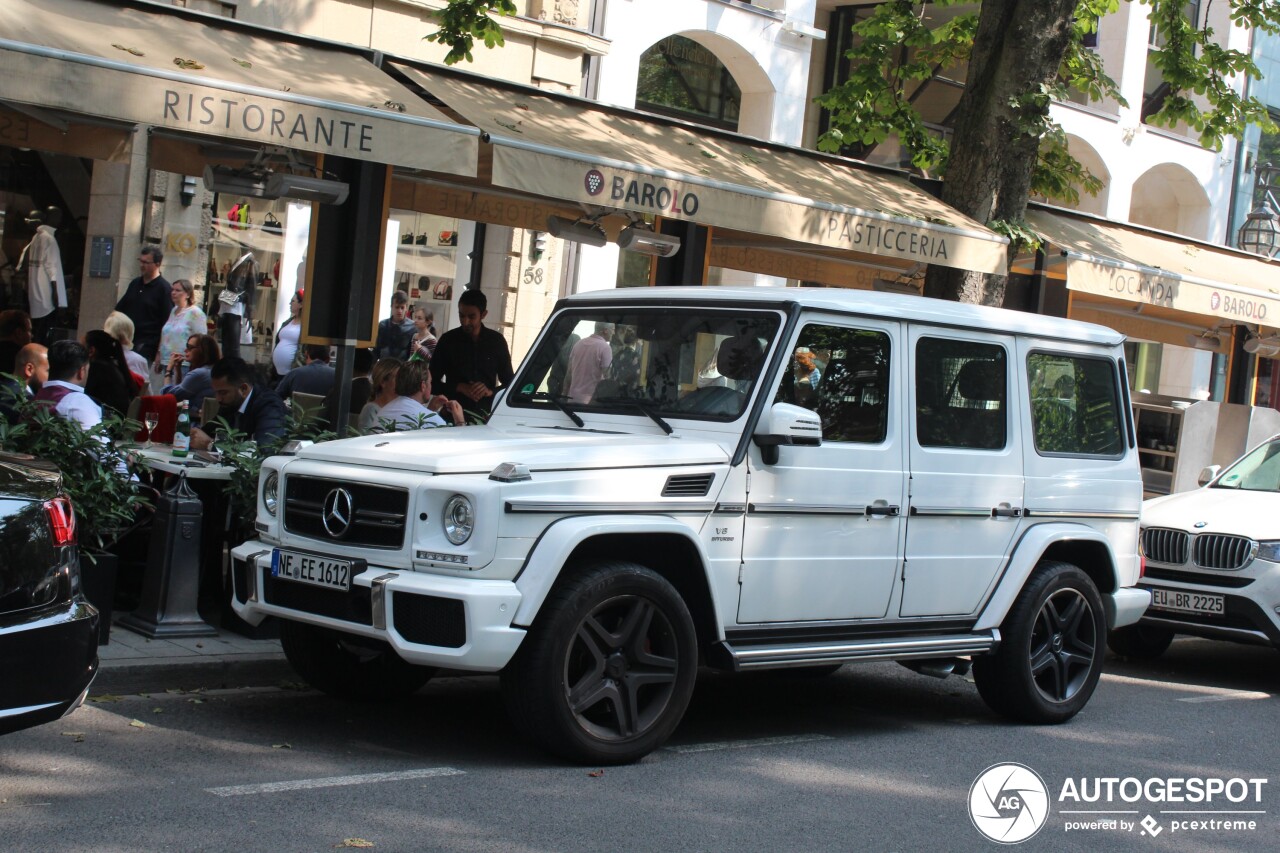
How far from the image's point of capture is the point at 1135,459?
8.39m

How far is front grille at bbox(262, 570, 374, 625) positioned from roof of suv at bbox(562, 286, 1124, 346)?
2.12 m

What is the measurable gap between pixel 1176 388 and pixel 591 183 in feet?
78.1

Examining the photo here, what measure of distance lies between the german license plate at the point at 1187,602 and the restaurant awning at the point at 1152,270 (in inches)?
138

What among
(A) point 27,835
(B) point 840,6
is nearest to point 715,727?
(A) point 27,835

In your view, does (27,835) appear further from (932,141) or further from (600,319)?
(932,141)

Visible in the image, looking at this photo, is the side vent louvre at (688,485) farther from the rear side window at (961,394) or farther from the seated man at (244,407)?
the seated man at (244,407)

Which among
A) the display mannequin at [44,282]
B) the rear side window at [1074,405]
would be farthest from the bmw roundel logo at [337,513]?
the display mannequin at [44,282]

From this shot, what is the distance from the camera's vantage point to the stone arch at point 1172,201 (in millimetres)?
29266

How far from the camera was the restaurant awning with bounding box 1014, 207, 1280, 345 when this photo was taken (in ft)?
42.3

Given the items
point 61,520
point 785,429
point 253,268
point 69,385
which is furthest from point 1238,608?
point 253,268

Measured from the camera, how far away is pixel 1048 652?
25.8ft

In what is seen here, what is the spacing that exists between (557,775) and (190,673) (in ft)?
6.89

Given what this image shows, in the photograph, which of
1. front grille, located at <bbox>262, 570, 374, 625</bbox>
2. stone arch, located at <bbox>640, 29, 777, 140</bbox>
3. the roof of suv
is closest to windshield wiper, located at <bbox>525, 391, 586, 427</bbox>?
the roof of suv

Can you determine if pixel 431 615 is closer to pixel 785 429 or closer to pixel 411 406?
pixel 785 429
